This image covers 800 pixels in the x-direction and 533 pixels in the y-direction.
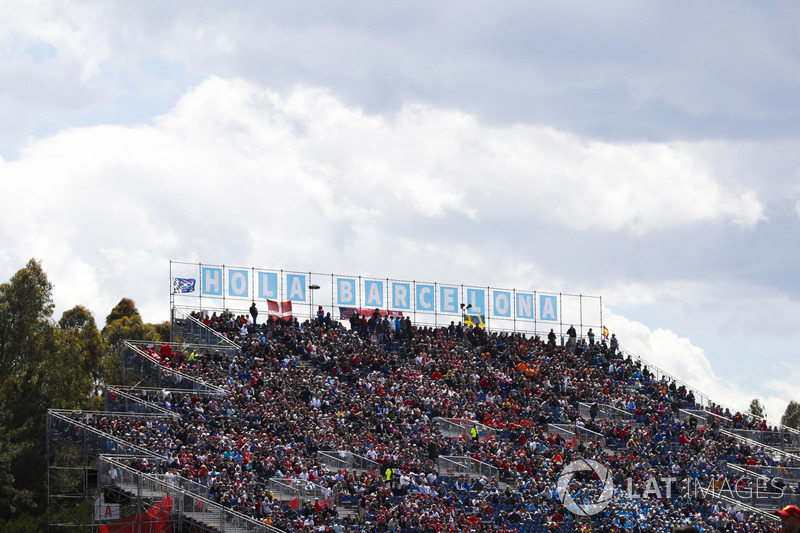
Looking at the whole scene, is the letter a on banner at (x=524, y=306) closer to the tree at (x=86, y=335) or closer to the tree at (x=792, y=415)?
→ the tree at (x=86, y=335)

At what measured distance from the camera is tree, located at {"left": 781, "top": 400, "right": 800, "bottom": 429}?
95.5 meters

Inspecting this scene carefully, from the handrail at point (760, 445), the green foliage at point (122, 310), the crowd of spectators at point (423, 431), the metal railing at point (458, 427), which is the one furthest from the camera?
the green foliage at point (122, 310)

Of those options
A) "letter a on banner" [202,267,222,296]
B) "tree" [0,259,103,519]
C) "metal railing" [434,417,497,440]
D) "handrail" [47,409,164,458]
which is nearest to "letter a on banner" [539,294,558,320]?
"metal railing" [434,417,497,440]

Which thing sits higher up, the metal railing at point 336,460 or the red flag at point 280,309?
the red flag at point 280,309

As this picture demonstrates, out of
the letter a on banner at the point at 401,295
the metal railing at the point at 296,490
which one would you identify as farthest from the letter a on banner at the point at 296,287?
the metal railing at the point at 296,490

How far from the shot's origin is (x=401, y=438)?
51594 millimetres

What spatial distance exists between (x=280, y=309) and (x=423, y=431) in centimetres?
1361

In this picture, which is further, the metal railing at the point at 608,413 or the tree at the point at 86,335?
the tree at the point at 86,335

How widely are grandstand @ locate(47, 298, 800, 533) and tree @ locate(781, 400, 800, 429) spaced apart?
113ft

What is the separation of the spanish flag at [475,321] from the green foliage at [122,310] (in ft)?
109

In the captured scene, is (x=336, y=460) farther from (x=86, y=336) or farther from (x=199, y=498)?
(x=86, y=336)

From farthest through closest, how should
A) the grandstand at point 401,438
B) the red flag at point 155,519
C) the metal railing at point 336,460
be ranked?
1. the metal railing at point 336,460
2. the grandstand at point 401,438
3. the red flag at point 155,519

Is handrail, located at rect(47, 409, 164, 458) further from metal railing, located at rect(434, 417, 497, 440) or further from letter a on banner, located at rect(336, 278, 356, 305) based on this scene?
letter a on banner, located at rect(336, 278, 356, 305)

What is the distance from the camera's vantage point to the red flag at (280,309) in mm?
62188
